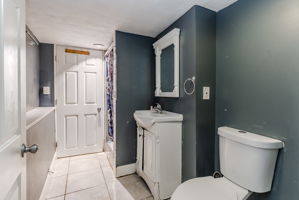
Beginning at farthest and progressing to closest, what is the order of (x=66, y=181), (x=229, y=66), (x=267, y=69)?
1. (x=66, y=181)
2. (x=229, y=66)
3. (x=267, y=69)

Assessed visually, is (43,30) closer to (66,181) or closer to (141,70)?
(141,70)

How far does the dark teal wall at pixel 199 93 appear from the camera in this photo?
153 cm

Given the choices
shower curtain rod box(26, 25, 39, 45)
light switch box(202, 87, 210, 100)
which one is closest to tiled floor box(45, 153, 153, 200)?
light switch box(202, 87, 210, 100)

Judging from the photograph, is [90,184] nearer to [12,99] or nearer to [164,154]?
[164,154]

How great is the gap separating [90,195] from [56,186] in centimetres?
52

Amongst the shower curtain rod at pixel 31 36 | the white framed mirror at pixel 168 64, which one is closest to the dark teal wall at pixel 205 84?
the white framed mirror at pixel 168 64

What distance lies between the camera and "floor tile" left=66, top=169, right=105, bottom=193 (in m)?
1.90

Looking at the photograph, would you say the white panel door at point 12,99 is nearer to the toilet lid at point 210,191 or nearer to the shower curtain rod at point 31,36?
the toilet lid at point 210,191

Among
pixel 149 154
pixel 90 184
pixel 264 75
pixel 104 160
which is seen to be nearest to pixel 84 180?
pixel 90 184

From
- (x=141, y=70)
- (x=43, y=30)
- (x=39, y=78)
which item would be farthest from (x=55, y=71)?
(x=141, y=70)

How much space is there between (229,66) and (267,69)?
334 mm

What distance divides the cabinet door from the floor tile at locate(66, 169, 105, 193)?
644mm

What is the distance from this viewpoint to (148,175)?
1821mm

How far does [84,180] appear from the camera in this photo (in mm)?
2053
